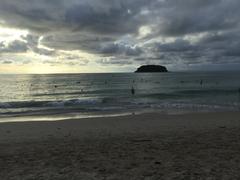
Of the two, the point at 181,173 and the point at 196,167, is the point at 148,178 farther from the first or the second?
the point at 196,167

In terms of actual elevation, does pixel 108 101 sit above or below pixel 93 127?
below

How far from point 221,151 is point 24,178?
5.31 m

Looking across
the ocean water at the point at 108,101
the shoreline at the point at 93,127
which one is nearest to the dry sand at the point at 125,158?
the shoreline at the point at 93,127

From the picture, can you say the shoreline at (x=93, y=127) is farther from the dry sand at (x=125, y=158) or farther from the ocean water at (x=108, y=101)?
the ocean water at (x=108, y=101)

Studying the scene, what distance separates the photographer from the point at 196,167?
6.23 metres

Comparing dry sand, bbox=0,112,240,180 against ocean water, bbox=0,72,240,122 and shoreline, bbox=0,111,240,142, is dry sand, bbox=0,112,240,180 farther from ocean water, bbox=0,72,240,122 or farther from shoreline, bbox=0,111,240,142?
ocean water, bbox=0,72,240,122

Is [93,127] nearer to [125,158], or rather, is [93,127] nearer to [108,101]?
[125,158]

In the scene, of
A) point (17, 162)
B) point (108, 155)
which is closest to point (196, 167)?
point (108, 155)

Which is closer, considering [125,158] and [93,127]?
[125,158]

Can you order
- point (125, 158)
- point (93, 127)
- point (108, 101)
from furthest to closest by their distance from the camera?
point (108, 101)
point (93, 127)
point (125, 158)

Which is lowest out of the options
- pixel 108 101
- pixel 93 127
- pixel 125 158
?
pixel 108 101

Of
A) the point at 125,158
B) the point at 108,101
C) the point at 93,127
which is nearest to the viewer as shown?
the point at 125,158

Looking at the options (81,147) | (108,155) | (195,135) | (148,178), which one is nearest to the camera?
(148,178)

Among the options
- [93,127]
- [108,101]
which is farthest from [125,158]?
[108,101]
